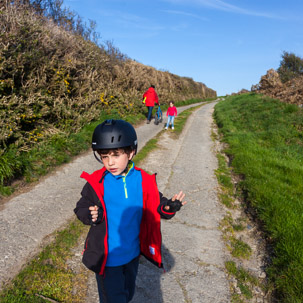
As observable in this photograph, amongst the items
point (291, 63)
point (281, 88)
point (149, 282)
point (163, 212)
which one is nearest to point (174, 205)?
point (163, 212)

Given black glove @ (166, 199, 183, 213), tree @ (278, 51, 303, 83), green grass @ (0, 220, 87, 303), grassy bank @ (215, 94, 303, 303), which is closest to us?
black glove @ (166, 199, 183, 213)

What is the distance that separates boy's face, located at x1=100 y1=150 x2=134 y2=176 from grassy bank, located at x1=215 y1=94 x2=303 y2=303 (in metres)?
2.21

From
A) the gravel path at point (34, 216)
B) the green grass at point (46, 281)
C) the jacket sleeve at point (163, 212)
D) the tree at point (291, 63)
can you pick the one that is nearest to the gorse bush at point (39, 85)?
the gravel path at point (34, 216)

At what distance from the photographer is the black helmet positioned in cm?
204

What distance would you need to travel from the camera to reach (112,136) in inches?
80.7

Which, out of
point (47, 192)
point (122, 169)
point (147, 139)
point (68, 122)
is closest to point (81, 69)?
point (68, 122)

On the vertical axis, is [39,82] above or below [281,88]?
below

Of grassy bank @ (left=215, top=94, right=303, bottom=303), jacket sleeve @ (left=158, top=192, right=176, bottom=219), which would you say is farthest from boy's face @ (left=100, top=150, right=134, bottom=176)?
grassy bank @ (left=215, top=94, right=303, bottom=303)

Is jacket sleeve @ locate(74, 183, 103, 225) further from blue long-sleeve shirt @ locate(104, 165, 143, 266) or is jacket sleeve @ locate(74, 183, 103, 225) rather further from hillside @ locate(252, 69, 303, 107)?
hillside @ locate(252, 69, 303, 107)

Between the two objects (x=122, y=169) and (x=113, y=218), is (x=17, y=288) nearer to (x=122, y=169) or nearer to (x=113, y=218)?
(x=113, y=218)

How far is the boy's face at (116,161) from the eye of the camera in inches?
79.0

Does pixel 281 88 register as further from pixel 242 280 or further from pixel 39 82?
pixel 242 280

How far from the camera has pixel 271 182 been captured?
518cm

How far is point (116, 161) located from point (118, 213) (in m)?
0.45
